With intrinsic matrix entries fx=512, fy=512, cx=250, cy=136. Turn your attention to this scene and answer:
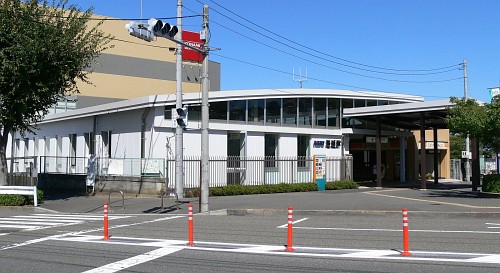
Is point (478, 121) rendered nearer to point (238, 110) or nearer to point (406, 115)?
point (406, 115)

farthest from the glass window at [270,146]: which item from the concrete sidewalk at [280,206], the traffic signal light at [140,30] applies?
the traffic signal light at [140,30]

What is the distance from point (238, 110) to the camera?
3009 cm

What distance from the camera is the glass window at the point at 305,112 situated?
32812 mm

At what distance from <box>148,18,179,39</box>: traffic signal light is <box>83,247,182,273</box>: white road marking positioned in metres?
7.38

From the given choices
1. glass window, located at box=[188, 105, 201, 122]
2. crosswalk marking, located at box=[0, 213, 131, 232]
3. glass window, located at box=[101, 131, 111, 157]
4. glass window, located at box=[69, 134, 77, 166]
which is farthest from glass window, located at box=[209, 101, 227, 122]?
glass window, located at box=[69, 134, 77, 166]

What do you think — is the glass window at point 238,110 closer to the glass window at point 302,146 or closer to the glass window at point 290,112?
the glass window at point 290,112

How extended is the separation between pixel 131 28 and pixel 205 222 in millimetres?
6315

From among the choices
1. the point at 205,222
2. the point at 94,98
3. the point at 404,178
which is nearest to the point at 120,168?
the point at 205,222

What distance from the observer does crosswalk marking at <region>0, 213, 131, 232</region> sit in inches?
603

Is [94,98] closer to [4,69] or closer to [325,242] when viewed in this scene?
[4,69]

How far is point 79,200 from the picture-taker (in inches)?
968

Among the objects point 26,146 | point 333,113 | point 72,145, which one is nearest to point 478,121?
point 333,113

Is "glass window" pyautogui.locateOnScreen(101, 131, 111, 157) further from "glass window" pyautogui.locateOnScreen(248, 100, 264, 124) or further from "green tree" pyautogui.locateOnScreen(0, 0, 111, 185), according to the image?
"glass window" pyautogui.locateOnScreen(248, 100, 264, 124)

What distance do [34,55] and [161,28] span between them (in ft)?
25.9
